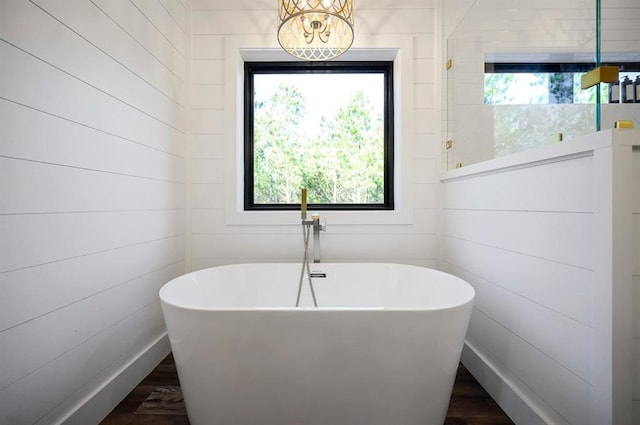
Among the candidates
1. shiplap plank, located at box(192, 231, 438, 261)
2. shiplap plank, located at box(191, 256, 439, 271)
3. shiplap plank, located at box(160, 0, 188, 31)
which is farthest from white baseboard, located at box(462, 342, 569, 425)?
shiplap plank, located at box(160, 0, 188, 31)

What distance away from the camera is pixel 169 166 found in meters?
1.80

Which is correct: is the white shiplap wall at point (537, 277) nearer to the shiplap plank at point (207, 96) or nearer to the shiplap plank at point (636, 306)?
the shiplap plank at point (636, 306)

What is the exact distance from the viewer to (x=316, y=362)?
3.40ft

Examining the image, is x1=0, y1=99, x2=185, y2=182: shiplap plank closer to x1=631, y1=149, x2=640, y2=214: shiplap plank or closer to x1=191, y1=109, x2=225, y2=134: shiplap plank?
x1=191, y1=109, x2=225, y2=134: shiplap plank

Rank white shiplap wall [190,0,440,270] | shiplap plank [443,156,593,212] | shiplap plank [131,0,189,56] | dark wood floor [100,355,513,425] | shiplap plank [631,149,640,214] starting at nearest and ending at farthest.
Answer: shiplap plank [631,149,640,214] → shiplap plank [443,156,593,212] → dark wood floor [100,355,513,425] → shiplap plank [131,0,189,56] → white shiplap wall [190,0,440,270]

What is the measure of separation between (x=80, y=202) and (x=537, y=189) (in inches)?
69.5

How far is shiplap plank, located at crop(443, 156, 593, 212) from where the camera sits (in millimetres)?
948

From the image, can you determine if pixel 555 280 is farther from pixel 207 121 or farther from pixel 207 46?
pixel 207 46

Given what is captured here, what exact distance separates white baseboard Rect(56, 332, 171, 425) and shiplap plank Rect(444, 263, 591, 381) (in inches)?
70.2

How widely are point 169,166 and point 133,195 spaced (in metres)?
0.40

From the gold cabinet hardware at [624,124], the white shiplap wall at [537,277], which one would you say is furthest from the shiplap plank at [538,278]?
the gold cabinet hardware at [624,124]

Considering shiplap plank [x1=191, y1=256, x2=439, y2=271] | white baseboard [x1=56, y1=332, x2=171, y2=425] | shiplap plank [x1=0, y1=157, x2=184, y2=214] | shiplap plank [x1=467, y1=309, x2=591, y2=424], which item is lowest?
white baseboard [x1=56, y1=332, x2=171, y2=425]

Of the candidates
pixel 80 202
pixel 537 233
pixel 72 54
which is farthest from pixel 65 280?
pixel 537 233

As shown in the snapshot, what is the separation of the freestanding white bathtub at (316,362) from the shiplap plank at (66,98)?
2.56 ft
